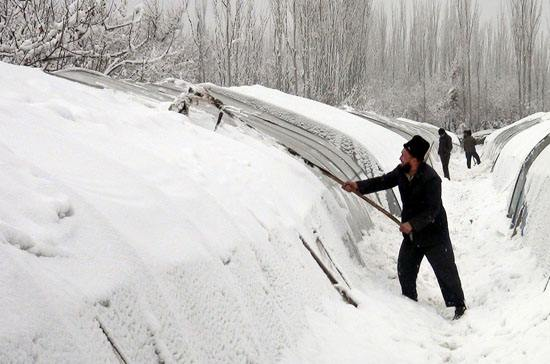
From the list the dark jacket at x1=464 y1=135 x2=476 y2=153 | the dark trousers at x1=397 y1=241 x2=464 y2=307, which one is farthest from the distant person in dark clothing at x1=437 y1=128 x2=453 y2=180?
the dark trousers at x1=397 y1=241 x2=464 y2=307

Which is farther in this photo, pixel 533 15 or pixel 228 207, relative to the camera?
pixel 533 15

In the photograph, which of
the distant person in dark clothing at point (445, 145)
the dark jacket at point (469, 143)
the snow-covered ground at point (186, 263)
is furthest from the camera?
the dark jacket at point (469, 143)

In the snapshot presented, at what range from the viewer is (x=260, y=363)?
87.7 inches

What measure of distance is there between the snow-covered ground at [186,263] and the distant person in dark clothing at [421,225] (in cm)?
19

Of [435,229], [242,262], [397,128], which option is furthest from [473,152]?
[242,262]

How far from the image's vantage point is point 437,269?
4113 mm

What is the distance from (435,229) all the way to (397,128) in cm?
888

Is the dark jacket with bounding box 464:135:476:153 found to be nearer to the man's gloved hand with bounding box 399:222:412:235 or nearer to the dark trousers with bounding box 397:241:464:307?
the dark trousers with bounding box 397:241:464:307

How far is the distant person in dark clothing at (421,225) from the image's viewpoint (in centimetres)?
404

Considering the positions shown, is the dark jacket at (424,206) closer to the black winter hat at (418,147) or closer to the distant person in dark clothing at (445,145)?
the black winter hat at (418,147)

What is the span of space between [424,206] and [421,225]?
0.61 ft

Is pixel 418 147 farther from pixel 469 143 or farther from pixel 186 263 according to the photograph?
pixel 469 143

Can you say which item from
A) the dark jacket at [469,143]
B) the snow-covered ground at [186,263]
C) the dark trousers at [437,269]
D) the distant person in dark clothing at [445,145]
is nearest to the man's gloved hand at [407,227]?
the dark trousers at [437,269]

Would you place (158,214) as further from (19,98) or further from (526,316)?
(526,316)
